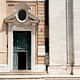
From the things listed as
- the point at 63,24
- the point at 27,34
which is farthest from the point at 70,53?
the point at 27,34

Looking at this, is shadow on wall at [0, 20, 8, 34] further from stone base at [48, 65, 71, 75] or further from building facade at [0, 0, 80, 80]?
stone base at [48, 65, 71, 75]

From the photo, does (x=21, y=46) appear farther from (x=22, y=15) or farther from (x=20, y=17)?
(x=22, y=15)

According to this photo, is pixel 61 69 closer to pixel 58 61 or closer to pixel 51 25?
pixel 58 61

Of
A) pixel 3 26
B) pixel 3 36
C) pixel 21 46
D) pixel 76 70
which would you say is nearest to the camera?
pixel 76 70

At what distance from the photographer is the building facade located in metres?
19.0

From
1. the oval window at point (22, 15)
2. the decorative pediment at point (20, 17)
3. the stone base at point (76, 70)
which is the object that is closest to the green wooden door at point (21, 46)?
the decorative pediment at point (20, 17)

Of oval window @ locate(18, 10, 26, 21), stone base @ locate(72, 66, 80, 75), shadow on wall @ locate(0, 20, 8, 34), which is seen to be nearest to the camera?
stone base @ locate(72, 66, 80, 75)

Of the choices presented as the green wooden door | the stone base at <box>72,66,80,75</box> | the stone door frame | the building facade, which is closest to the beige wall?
the building facade

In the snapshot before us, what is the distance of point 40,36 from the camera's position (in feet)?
64.1

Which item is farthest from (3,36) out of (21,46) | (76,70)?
(76,70)

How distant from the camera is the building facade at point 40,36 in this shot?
19.0 metres

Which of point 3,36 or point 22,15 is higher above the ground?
point 22,15

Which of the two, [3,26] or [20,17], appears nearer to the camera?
[3,26]

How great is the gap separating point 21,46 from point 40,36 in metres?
1.80
